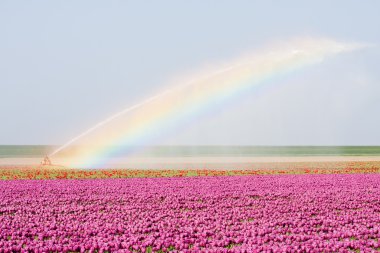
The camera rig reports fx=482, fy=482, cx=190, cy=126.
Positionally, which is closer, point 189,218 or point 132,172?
point 189,218

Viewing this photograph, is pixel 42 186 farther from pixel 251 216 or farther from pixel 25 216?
pixel 251 216

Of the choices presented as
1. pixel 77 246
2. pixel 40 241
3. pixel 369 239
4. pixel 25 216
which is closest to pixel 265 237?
pixel 369 239

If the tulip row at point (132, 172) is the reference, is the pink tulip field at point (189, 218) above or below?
below

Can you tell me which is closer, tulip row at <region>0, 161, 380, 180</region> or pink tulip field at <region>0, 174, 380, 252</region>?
pink tulip field at <region>0, 174, 380, 252</region>

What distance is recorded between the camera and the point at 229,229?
12.5 meters

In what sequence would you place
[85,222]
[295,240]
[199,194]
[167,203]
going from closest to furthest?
[295,240]
[85,222]
[167,203]
[199,194]

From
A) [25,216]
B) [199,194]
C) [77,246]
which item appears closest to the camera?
[77,246]

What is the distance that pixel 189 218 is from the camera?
1412cm

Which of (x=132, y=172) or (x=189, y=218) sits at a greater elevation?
(x=132, y=172)

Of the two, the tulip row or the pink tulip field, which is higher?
the tulip row

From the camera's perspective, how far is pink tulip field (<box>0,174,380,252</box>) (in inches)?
422

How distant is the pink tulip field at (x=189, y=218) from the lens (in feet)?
35.2

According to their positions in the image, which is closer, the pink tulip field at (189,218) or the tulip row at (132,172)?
the pink tulip field at (189,218)

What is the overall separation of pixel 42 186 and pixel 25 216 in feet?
28.5
